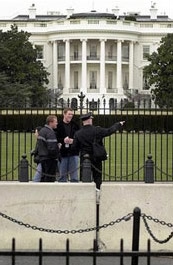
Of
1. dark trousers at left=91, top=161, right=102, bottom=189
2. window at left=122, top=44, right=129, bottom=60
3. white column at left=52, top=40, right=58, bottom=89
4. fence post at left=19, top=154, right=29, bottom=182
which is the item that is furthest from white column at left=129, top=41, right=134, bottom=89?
fence post at left=19, top=154, right=29, bottom=182

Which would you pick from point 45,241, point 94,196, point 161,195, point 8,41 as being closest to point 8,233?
point 45,241

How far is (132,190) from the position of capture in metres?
11.3

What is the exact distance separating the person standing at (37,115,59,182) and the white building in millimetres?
76806

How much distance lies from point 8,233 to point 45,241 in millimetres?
507

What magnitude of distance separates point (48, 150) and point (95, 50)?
272 feet

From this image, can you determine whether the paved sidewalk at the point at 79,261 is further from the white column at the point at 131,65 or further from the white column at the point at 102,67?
the white column at the point at 131,65

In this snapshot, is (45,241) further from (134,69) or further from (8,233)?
(134,69)

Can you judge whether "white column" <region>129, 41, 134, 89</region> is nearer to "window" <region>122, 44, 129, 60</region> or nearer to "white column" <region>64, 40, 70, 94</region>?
"window" <region>122, 44, 129, 60</region>

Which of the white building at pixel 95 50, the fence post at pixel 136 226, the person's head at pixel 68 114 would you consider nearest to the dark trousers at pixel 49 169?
the person's head at pixel 68 114

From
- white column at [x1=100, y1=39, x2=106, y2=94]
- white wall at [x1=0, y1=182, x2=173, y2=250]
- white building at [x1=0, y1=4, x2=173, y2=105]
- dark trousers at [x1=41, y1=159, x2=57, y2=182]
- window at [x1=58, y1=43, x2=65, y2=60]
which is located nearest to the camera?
white wall at [x1=0, y1=182, x2=173, y2=250]

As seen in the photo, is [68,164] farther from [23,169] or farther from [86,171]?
[86,171]

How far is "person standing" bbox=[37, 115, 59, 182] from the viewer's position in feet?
43.9

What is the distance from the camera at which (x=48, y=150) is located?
13.4 meters

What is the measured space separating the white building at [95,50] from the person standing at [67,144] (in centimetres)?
7626
